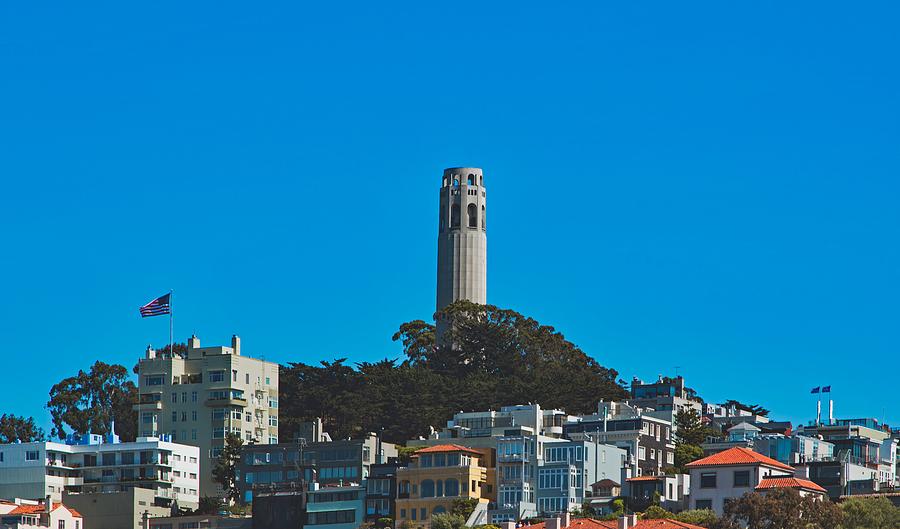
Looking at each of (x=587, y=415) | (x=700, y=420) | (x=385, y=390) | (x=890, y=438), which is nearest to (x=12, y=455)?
(x=385, y=390)

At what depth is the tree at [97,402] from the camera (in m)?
157

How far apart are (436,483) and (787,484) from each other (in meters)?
24.3

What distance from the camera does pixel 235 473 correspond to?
456 feet

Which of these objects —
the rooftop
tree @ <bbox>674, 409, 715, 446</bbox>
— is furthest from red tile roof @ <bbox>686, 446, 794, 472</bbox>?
tree @ <bbox>674, 409, 715, 446</bbox>

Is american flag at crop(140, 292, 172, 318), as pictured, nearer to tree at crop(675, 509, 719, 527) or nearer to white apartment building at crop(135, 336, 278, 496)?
white apartment building at crop(135, 336, 278, 496)

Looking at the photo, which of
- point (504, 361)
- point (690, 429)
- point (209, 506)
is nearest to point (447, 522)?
point (209, 506)

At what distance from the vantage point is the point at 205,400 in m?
150

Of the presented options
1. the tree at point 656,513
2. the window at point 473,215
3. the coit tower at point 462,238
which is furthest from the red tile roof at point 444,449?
the window at point 473,215

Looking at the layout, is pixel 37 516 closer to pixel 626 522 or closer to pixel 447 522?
pixel 447 522

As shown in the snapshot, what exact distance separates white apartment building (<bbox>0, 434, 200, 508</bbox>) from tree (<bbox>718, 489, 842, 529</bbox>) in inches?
1941

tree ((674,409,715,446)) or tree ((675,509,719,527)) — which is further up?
tree ((674,409,715,446))

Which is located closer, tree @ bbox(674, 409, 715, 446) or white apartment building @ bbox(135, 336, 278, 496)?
tree @ bbox(674, 409, 715, 446)

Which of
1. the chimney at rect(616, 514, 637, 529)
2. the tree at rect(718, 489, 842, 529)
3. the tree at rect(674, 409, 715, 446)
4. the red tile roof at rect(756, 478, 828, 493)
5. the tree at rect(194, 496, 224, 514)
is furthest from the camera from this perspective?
the tree at rect(674, 409, 715, 446)

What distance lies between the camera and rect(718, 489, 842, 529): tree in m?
100
